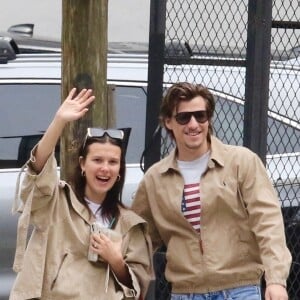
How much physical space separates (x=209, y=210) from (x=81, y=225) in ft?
1.67

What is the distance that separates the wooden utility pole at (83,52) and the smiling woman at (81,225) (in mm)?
210

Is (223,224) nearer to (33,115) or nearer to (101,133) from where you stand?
(101,133)

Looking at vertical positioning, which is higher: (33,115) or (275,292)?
(33,115)

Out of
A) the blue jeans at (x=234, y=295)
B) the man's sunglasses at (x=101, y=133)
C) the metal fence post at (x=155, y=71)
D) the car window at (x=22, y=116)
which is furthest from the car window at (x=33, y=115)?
the blue jeans at (x=234, y=295)

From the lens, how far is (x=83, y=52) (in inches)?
182

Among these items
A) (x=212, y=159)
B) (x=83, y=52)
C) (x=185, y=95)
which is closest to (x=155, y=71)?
(x=83, y=52)

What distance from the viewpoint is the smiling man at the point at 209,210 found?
4.38m

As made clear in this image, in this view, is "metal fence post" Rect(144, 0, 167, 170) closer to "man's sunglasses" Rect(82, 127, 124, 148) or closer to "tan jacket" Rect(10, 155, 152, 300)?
"man's sunglasses" Rect(82, 127, 124, 148)

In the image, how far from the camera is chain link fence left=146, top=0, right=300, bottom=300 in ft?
17.3

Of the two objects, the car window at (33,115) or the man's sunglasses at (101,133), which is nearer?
the man's sunglasses at (101,133)

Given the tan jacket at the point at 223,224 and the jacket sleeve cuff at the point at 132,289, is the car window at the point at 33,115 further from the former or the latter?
the jacket sleeve cuff at the point at 132,289

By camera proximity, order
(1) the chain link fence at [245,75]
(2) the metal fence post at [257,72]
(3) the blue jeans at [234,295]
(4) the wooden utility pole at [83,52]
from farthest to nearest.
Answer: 1. (1) the chain link fence at [245,75]
2. (2) the metal fence post at [257,72]
3. (4) the wooden utility pole at [83,52]
4. (3) the blue jeans at [234,295]

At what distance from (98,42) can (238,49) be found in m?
1.11

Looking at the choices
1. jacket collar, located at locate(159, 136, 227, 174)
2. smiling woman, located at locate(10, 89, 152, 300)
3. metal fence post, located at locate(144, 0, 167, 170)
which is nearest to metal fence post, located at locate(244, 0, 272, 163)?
metal fence post, located at locate(144, 0, 167, 170)
